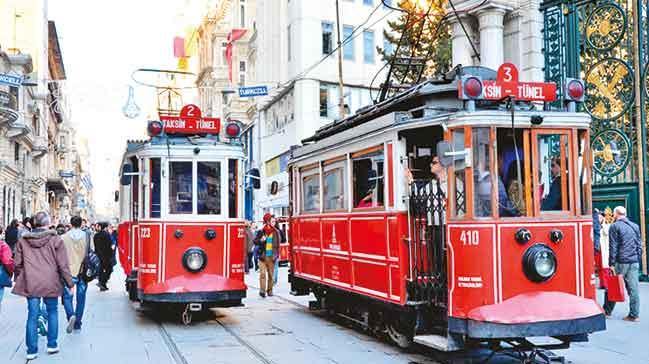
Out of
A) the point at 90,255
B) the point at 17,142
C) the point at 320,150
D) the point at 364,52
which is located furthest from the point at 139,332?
the point at 17,142

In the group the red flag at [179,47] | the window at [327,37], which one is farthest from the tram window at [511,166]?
the red flag at [179,47]

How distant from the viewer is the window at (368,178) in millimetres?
10180

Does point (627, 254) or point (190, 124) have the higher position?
point (190, 124)

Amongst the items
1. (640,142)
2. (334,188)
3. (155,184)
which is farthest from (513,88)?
(640,142)

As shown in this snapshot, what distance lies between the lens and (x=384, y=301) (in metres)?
9.92

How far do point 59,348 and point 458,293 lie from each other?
5649 millimetres

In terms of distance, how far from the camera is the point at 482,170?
852cm

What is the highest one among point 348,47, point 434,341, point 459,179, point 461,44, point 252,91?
point 348,47

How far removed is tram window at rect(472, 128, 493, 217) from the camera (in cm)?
847

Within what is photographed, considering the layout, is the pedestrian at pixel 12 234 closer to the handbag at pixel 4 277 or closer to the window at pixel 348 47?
the handbag at pixel 4 277

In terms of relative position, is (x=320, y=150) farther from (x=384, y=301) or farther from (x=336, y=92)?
(x=336, y=92)

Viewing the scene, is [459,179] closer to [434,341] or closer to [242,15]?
[434,341]

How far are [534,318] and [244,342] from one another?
445cm

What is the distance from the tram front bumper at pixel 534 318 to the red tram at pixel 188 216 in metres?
5.18
